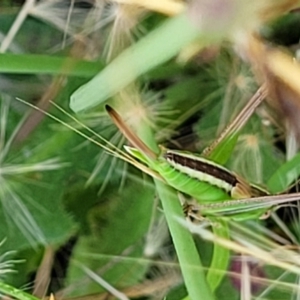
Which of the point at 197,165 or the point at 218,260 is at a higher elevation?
the point at 197,165

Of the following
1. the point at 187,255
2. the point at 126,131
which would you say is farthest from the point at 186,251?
the point at 126,131

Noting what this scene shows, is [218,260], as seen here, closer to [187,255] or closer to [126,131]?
[187,255]

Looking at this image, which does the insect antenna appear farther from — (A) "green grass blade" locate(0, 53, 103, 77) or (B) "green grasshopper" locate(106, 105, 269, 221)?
(A) "green grass blade" locate(0, 53, 103, 77)

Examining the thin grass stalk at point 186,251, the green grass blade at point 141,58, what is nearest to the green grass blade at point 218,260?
the thin grass stalk at point 186,251

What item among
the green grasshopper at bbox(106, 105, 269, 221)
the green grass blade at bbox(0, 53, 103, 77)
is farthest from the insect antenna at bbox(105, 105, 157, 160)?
the green grass blade at bbox(0, 53, 103, 77)

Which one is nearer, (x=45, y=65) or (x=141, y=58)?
(x=141, y=58)

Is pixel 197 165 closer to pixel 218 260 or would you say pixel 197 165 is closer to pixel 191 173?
pixel 191 173

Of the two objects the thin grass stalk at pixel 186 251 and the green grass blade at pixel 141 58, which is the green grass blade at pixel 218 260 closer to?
the thin grass stalk at pixel 186 251
